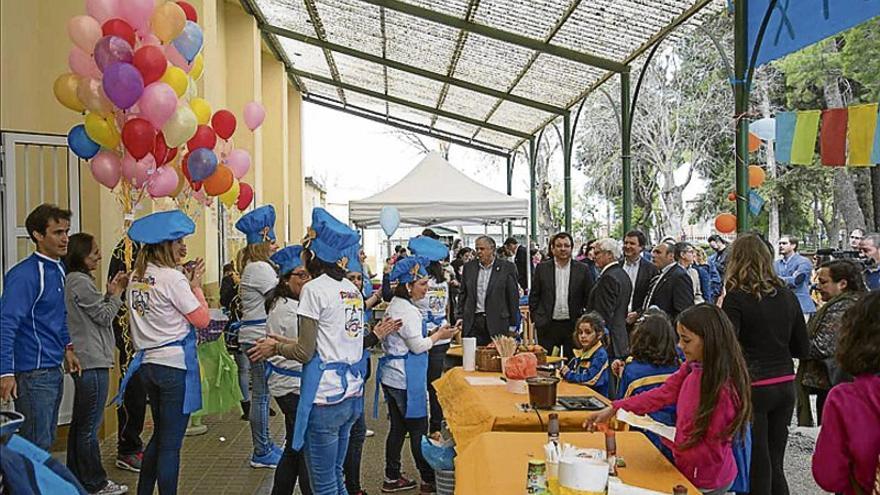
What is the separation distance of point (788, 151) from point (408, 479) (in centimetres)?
386

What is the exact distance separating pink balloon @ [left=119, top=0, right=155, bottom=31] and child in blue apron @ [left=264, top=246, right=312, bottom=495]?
2.04 metres

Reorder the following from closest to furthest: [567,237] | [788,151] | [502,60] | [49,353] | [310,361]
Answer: [310,361] → [49,353] → [788,151] → [567,237] → [502,60]

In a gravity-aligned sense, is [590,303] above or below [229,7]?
below

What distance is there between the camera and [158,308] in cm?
397

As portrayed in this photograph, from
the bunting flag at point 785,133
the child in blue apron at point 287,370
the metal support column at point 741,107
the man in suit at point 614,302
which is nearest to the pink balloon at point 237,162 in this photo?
the child in blue apron at point 287,370

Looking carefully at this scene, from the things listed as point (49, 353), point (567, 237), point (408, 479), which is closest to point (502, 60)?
point (567, 237)

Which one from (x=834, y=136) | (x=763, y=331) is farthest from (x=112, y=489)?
(x=834, y=136)

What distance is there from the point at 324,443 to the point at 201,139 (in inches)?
152

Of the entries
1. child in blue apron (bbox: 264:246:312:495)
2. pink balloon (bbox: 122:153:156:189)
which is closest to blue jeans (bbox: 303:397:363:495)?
child in blue apron (bbox: 264:246:312:495)

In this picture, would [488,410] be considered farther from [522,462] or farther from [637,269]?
[637,269]

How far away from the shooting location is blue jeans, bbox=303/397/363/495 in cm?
368

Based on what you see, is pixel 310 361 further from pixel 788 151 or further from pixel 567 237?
pixel 788 151

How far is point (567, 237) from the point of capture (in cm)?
705

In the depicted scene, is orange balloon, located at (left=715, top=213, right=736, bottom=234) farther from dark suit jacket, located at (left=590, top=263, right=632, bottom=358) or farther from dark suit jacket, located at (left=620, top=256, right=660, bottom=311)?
dark suit jacket, located at (left=590, top=263, right=632, bottom=358)
